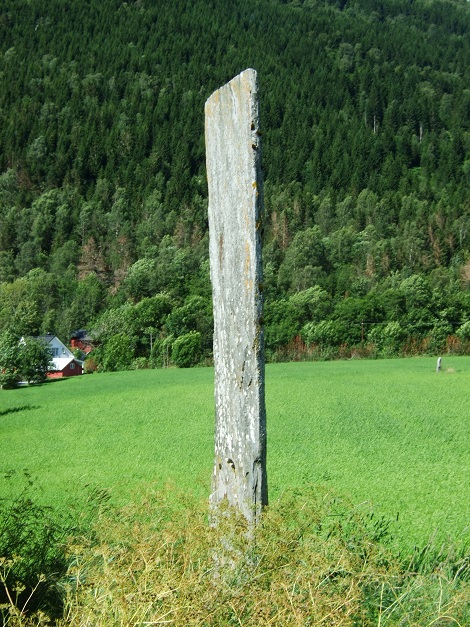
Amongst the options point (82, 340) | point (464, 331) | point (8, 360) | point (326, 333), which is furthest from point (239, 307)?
point (82, 340)

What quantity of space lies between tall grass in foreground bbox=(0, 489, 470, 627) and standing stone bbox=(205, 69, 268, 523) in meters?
0.23

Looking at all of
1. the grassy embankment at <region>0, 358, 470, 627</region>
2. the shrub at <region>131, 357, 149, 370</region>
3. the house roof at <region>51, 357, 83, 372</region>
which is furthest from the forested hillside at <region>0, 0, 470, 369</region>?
the grassy embankment at <region>0, 358, 470, 627</region>

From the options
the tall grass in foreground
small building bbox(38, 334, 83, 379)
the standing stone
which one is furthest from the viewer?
small building bbox(38, 334, 83, 379)

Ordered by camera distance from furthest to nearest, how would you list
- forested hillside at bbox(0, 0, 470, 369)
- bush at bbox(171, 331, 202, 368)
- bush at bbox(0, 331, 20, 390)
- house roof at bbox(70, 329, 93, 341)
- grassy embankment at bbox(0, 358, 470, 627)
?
house roof at bbox(70, 329, 93, 341) < forested hillside at bbox(0, 0, 470, 369) < bush at bbox(171, 331, 202, 368) < bush at bbox(0, 331, 20, 390) < grassy embankment at bbox(0, 358, 470, 627)

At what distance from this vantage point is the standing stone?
3133mm

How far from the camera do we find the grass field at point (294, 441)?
6977 mm

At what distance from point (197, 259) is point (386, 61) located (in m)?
82.8

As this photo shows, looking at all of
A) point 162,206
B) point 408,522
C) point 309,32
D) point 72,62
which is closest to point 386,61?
point 309,32

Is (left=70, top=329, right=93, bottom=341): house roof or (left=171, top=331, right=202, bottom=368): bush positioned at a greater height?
(left=70, top=329, right=93, bottom=341): house roof

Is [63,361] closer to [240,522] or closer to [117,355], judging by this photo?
[117,355]

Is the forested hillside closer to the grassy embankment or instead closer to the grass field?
the grass field

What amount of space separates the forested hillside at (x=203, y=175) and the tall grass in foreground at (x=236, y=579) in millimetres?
32273

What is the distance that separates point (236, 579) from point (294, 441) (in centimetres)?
871

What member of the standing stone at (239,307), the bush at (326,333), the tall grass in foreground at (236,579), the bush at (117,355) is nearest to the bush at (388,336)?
the bush at (326,333)
